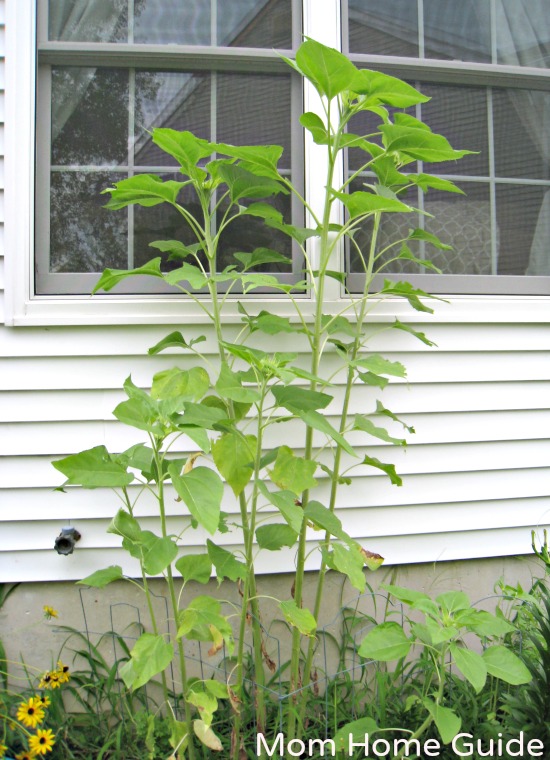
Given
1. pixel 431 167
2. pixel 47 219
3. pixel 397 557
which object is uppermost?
pixel 431 167

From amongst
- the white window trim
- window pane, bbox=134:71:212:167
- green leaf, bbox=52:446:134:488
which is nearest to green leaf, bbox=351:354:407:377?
the white window trim

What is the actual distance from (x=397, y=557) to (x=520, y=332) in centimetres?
97

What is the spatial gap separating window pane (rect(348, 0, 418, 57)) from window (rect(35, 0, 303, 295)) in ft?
0.77

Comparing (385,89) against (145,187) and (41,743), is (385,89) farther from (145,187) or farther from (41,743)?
(41,743)

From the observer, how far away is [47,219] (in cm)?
222

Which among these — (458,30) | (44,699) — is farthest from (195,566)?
(458,30)

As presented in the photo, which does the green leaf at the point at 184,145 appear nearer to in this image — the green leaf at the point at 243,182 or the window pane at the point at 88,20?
the green leaf at the point at 243,182

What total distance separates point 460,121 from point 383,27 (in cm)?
46

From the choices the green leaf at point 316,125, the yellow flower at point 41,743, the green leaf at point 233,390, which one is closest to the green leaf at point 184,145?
the green leaf at point 316,125

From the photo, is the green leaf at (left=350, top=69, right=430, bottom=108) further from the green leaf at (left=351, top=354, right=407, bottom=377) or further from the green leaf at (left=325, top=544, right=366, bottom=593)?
the green leaf at (left=325, top=544, right=366, bottom=593)

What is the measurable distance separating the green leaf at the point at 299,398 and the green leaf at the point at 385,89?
0.79 meters

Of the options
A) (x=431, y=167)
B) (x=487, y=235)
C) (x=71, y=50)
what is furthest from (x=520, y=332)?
(x=71, y=50)

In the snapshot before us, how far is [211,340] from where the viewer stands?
2.21 m

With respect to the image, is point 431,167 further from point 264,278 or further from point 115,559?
point 115,559
